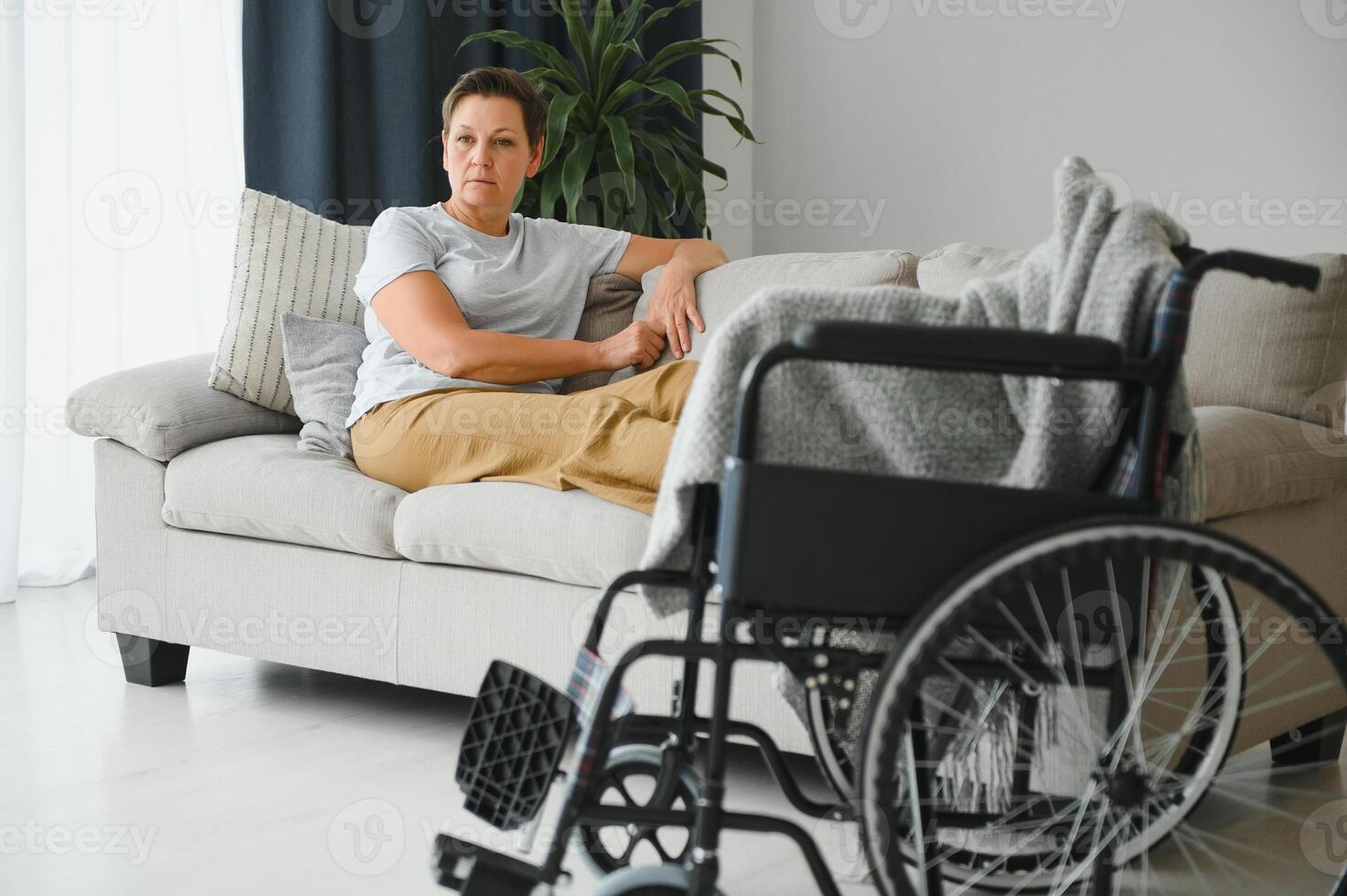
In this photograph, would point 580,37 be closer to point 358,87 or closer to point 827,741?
point 358,87

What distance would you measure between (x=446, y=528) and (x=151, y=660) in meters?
0.75

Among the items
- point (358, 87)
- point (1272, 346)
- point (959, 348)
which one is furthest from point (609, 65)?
point (959, 348)

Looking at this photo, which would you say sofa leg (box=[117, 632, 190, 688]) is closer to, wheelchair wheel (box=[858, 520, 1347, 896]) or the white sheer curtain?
the white sheer curtain

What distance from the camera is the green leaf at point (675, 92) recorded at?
3283 millimetres

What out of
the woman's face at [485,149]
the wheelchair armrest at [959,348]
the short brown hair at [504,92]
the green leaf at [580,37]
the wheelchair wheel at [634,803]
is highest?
the green leaf at [580,37]

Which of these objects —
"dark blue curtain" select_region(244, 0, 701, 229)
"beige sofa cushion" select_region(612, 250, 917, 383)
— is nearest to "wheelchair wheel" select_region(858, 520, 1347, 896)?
"beige sofa cushion" select_region(612, 250, 917, 383)

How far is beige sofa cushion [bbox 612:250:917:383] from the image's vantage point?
2.13 metres

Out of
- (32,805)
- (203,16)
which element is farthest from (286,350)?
(203,16)

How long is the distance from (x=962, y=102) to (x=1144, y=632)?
3.25 m

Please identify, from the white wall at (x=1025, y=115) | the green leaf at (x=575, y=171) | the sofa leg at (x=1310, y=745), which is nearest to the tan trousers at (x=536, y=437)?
the sofa leg at (x=1310, y=745)

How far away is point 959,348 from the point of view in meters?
1.00

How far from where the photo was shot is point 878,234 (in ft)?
14.1

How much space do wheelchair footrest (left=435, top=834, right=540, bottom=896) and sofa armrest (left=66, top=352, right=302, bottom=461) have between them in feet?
4.27

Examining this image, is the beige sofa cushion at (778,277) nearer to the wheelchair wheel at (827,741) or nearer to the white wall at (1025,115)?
the wheelchair wheel at (827,741)
